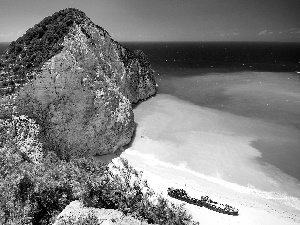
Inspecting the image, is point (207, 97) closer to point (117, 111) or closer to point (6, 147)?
point (117, 111)

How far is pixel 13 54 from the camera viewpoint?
2708cm

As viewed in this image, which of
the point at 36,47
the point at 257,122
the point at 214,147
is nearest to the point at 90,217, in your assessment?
the point at 36,47

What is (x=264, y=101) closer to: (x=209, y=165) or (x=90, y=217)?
(x=209, y=165)

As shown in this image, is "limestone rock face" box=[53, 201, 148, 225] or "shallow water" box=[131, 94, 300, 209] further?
"shallow water" box=[131, 94, 300, 209]

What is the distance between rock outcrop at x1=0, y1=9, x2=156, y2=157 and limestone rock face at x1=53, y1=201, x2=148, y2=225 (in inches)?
524

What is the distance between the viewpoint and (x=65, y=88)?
26.2 m

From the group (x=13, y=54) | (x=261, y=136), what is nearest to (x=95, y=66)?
(x=13, y=54)

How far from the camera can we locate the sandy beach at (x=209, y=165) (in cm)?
2383

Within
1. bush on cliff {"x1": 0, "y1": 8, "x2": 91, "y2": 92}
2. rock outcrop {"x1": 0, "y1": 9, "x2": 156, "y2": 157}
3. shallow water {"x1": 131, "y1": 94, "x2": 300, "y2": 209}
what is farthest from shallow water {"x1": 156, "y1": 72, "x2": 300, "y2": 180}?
bush on cliff {"x1": 0, "y1": 8, "x2": 91, "y2": 92}

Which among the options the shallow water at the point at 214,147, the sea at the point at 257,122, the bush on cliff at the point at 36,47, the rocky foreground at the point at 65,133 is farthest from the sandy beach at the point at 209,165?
the bush on cliff at the point at 36,47

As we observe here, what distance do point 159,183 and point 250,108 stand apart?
118 ft

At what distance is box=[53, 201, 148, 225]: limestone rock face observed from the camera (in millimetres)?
11992

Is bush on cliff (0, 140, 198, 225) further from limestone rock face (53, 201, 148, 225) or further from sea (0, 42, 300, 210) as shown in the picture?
sea (0, 42, 300, 210)

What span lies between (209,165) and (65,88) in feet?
64.2
